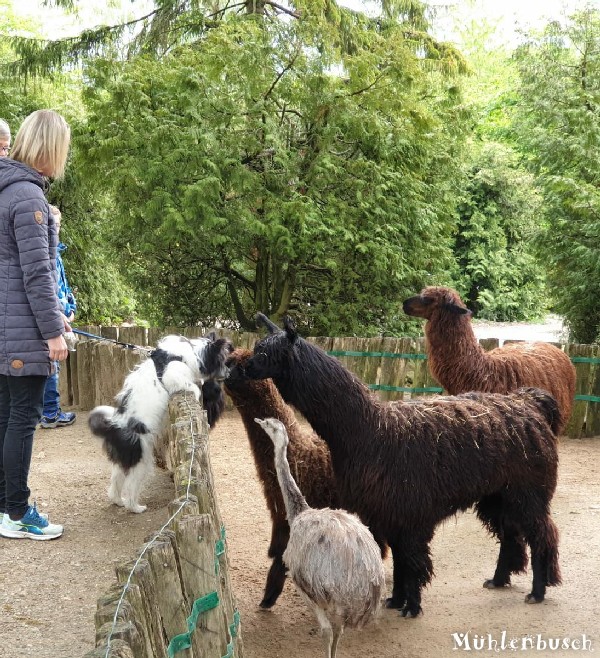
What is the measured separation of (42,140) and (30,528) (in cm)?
246

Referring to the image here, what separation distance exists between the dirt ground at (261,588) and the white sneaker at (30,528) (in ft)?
0.19

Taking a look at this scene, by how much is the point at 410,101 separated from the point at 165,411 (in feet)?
20.3

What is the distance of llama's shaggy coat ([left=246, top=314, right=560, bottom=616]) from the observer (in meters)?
4.27

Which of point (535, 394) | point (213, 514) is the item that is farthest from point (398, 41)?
point (213, 514)

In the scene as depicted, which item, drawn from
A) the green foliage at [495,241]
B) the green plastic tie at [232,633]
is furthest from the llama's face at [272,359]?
the green foliage at [495,241]

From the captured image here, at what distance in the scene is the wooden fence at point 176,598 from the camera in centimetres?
195

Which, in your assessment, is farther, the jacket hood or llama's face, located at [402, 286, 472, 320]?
llama's face, located at [402, 286, 472, 320]

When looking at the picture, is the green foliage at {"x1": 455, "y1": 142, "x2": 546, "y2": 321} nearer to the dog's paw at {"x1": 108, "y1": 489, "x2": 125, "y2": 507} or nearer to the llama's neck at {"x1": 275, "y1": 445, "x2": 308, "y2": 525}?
the dog's paw at {"x1": 108, "y1": 489, "x2": 125, "y2": 507}

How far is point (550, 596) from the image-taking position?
15.9ft

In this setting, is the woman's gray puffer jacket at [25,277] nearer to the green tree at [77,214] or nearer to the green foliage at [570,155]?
the green foliage at [570,155]

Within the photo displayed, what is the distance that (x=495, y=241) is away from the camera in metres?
22.3

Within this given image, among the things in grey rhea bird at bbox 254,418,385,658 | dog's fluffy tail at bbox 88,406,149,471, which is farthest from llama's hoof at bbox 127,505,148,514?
grey rhea bird at bbox 254,418,385,658

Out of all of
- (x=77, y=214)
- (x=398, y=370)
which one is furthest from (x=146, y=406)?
(x=77, y=214)

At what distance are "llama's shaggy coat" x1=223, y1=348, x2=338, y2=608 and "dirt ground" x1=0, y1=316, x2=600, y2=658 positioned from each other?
0.36 m
